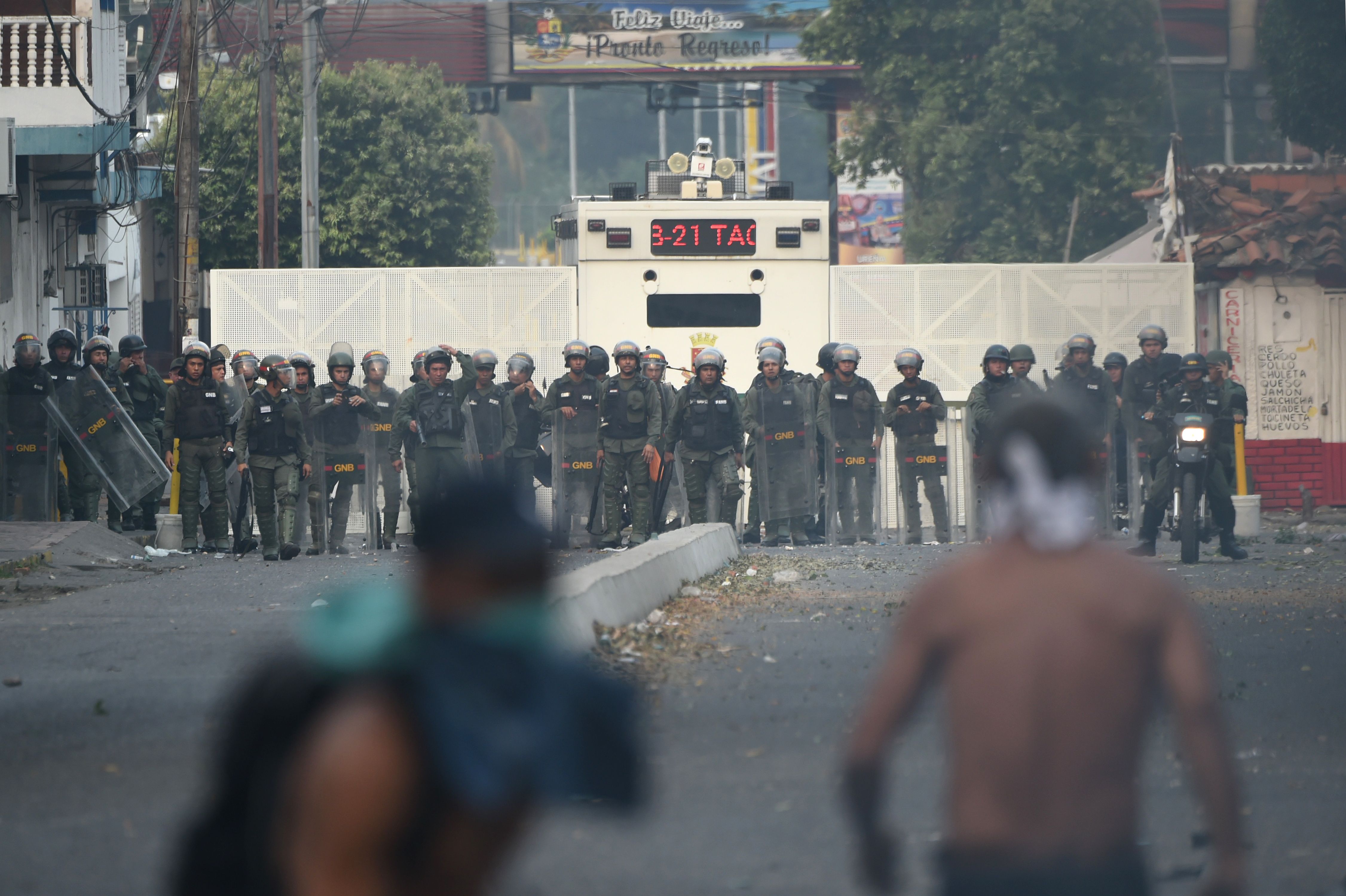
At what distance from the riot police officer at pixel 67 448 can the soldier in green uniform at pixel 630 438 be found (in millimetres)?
5178

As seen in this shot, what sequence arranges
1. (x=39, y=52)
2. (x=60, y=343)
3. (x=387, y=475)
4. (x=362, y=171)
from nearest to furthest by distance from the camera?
(x=387, y=475) → (x=60, y=343) → (x=39, y=52) → (x=362, y=171)

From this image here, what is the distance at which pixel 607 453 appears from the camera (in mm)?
17688

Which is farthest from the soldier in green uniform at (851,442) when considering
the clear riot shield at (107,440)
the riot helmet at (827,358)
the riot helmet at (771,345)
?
the clear riot shield at (107,440)

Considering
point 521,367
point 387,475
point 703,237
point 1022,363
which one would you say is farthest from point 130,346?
point 1022,363

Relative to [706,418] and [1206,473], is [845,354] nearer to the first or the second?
[706,418]

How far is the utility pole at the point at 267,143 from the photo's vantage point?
2602 centimetres

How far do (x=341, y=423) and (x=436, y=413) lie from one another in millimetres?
896

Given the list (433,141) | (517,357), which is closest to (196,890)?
(517,357)

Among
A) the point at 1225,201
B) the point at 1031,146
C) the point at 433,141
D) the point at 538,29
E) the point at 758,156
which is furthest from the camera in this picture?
the point at 758,156

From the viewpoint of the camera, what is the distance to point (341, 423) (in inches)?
676

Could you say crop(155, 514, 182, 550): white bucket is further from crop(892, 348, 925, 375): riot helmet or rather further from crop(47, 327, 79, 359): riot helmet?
crop(892, 348, 925, 375): riot helmet

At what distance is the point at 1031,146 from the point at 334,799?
31.5 meters

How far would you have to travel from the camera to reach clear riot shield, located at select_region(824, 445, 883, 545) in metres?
18.1

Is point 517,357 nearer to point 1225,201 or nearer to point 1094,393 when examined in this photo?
point 1094,393
